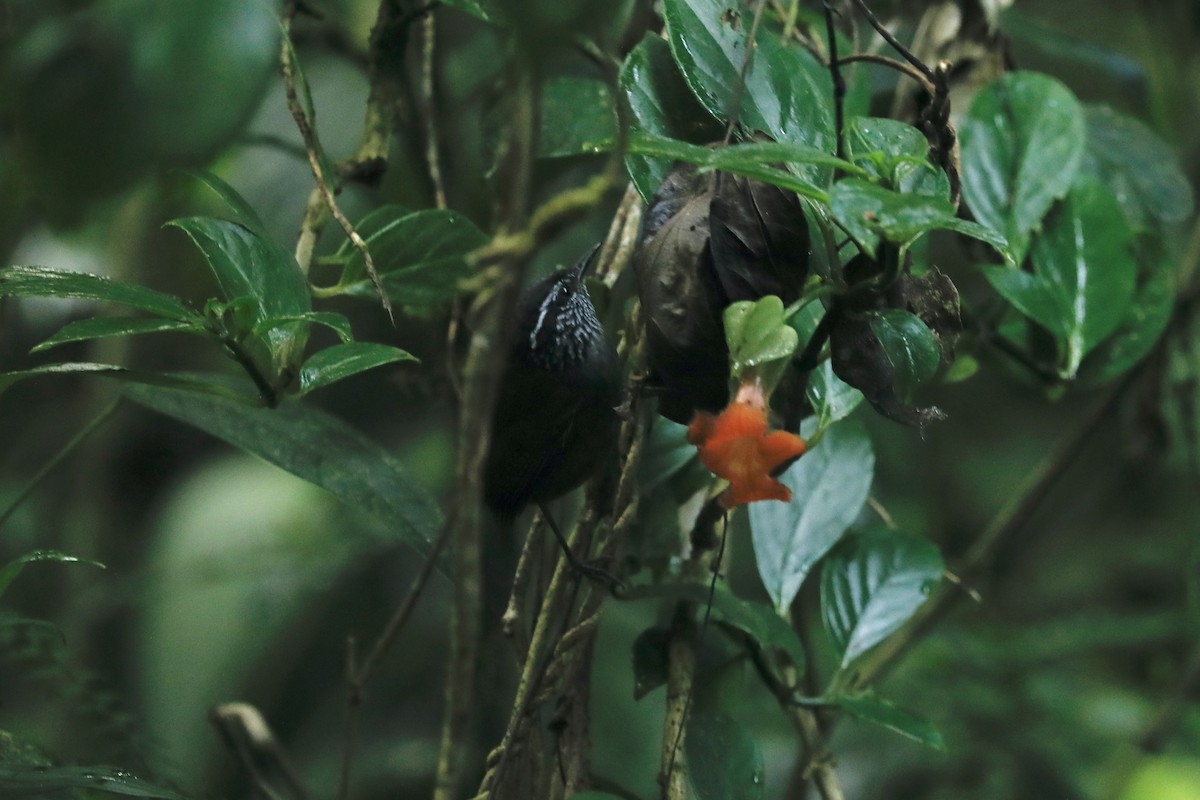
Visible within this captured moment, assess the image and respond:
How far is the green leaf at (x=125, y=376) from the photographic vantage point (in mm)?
611

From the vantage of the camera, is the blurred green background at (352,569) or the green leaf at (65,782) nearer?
the green leaf at (65,782)

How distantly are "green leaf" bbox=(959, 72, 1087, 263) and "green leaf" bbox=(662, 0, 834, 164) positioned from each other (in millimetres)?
268

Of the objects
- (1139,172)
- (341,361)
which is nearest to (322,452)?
(341,361)

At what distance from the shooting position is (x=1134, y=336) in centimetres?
90

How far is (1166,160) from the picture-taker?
1.06 m

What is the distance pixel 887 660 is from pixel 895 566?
1.28 feet

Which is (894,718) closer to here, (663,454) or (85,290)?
(663,454)

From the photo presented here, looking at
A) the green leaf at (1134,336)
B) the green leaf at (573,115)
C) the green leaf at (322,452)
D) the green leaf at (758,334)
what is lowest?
the green leaf at (1134,336)

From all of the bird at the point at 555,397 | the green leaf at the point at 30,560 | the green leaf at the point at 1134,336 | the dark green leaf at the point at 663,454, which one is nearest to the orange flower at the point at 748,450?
the bird at the point at 555,397

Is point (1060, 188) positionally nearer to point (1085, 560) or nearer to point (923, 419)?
point (923, 419)

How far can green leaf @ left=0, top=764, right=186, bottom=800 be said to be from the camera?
544 millimetres

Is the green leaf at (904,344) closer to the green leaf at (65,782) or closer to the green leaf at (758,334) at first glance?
the green leaf at (758,334)

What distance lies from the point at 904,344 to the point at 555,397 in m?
0.21

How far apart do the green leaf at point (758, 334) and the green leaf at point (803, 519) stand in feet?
0.98
